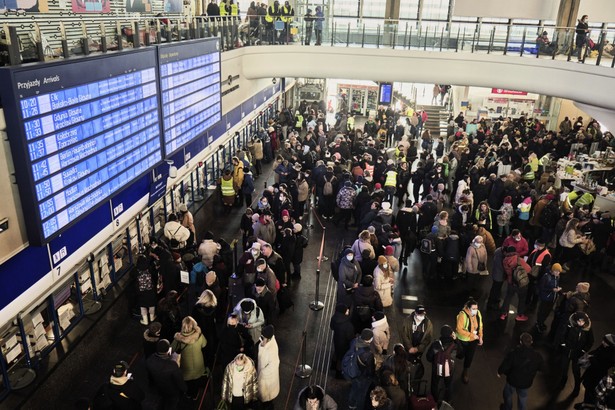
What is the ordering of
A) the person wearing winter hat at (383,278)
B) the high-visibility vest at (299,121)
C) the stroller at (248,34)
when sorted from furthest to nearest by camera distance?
the high-visibility vest at (299,121) → the stroller at (248,34) → the person wearing winter hat at (383,278)

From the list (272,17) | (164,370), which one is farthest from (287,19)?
(164,370)

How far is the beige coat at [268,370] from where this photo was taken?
666 cm

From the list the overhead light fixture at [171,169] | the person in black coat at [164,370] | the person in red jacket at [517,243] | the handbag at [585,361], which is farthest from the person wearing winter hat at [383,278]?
the overhead light fixture at [171,169]

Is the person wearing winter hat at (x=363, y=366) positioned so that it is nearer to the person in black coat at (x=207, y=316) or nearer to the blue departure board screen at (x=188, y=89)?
the person in black coat at (x=207, y=316)

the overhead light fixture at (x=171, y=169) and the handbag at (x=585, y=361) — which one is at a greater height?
the overhead light fixture at (x=171, y=169)

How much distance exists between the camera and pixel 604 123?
15586mm

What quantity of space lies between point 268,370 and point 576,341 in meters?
4.52

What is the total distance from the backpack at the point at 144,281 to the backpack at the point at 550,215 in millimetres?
8826

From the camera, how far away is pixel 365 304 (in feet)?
26.6

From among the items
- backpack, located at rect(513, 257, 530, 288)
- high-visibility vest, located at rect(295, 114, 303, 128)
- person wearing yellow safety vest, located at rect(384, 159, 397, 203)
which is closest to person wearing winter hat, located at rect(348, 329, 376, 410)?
backpack, located at rect(513, 257, 530, 288)

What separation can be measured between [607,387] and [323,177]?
8.77 meters

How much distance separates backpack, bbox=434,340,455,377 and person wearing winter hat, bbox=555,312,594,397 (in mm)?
2041

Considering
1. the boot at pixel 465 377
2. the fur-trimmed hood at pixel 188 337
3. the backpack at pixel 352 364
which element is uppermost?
the fur-trimmed hood at pixel 188 337

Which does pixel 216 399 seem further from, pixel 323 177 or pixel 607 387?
pixel 323 177
